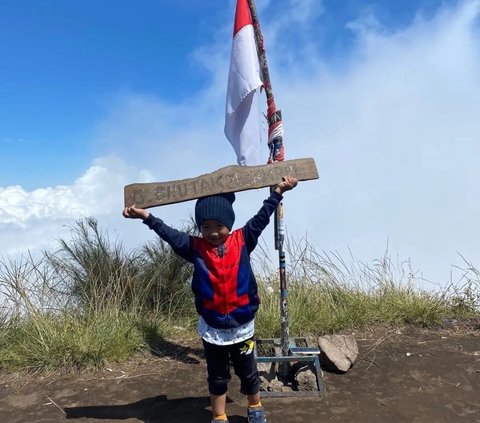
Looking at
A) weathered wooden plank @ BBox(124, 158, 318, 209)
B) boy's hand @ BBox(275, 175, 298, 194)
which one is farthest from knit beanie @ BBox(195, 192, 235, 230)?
boy's hand @ BBox(275, 175, 298, 194)

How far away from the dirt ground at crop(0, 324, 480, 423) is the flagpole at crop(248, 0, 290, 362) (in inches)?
23.8

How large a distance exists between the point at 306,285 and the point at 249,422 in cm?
268

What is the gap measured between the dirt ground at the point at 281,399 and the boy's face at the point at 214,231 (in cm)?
133

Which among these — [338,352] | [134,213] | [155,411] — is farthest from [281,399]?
[134,213]

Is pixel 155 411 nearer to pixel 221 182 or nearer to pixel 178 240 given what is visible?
pixel 178 240

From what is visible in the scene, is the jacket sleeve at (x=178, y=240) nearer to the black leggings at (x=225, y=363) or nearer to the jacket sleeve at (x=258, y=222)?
the jacket sleeve at (x=258, y=222)

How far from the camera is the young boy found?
3002 millimetres

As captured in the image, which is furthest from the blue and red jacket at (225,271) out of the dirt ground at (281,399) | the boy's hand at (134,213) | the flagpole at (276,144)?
the dirt ground at (281,399)

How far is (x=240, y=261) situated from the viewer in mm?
3053

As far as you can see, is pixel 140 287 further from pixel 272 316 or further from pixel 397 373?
pixel 397 373

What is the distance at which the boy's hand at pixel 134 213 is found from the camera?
10.6ft

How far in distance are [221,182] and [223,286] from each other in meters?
0.79

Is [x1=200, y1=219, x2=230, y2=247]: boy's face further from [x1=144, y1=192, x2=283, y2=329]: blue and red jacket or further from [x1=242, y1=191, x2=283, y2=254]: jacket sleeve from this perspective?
[x1=242, y1=191, x2=283, y2=254]: jacket sleeve

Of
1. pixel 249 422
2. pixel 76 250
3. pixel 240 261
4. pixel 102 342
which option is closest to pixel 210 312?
pixel 240 261
